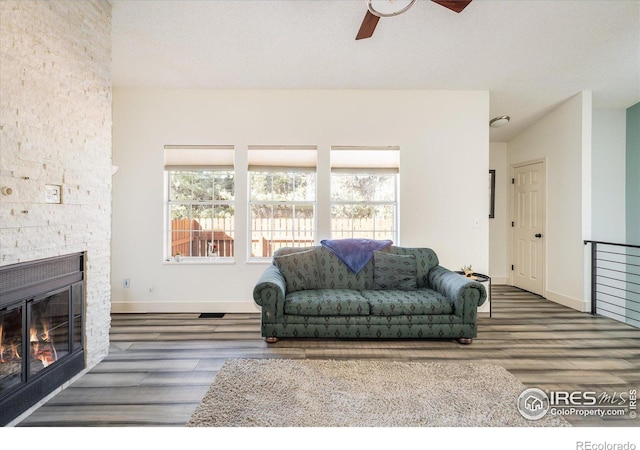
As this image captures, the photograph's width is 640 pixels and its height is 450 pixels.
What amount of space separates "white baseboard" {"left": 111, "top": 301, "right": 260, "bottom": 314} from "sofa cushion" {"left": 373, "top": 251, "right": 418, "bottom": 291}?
1.66 m

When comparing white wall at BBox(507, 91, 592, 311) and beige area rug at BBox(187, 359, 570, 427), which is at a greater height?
white wall at BBox(507, 91, 592, 311)

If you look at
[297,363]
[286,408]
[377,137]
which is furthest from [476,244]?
[286,408]

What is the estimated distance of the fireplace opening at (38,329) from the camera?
1.80 metres

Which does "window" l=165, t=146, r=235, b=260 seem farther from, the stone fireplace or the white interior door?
the white interior door

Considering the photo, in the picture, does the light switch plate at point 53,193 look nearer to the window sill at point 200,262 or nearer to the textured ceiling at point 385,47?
the textured ceiling at point 385,47

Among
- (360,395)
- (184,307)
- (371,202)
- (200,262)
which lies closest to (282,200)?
(371,202)

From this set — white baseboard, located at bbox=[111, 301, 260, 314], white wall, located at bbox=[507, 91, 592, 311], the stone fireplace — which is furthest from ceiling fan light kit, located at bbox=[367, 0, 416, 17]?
white wall, located at bbox=[507, 91, 592, 311]

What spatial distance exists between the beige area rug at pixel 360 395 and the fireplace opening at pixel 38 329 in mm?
1070

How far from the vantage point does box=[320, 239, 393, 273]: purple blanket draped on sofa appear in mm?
3531

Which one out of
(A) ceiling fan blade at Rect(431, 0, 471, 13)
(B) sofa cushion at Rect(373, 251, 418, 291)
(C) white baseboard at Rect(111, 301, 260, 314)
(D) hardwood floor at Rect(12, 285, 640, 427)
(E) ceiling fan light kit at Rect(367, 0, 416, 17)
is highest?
(A) ceiling fan blade at Rect(431, 0, 471, 13)

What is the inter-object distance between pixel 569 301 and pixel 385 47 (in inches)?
164

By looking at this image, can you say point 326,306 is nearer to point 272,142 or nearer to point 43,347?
point 43,347

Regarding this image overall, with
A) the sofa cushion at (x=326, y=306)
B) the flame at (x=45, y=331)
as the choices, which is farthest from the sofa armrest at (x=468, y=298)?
the flame at (x=45, y=331)
